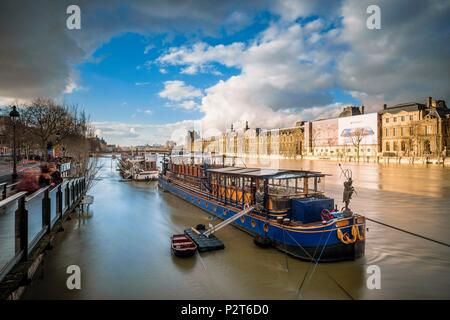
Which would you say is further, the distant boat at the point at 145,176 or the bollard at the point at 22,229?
the distant boat at the point at 145,176

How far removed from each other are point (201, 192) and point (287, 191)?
33.4 ft

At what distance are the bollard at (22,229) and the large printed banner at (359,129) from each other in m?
95.8

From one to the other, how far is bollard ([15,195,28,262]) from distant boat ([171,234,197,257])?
6.22 metres

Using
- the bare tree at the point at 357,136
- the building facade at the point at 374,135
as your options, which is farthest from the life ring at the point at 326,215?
the bare tree at the point at 357,136

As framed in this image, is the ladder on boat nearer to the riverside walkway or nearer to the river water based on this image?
the river water

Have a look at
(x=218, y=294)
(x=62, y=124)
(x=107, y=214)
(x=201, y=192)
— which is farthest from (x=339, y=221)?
(x=62, y=124)

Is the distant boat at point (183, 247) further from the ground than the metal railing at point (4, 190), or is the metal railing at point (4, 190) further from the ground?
the metal railing at point (4, 190)

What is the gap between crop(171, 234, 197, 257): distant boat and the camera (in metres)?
13.2

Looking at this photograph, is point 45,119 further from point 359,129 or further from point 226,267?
point 359,129

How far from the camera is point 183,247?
13578mm

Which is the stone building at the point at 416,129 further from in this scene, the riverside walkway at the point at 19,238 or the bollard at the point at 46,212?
the riverside walkway at the point at 19,238

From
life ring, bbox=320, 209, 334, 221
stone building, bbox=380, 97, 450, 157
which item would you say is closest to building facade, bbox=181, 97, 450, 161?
stone building, bbox=380, 97, 450, 157

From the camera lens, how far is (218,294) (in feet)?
33.1

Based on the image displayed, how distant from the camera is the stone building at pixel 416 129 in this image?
74.9m
